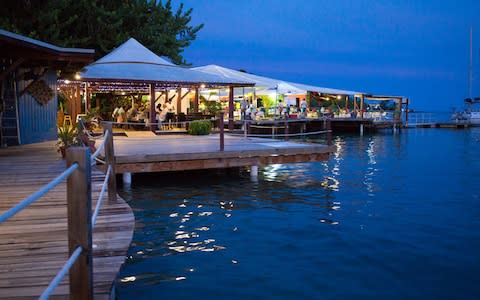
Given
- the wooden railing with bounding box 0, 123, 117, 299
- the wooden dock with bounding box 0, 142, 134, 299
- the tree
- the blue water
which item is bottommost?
the blue water

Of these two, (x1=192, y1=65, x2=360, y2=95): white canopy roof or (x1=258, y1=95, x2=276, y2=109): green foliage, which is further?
(x1=258, y1=95, x2=276, y2=109): green foliage

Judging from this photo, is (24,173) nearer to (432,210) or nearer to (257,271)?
(257,271)

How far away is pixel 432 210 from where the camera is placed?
10438 mm

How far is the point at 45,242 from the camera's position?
4699 millimetres

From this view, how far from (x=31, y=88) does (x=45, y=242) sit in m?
10.8

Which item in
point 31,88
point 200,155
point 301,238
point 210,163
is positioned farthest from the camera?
point 31,88

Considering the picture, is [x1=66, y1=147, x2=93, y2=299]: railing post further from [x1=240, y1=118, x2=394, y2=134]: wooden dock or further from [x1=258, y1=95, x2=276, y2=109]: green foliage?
[x1=258, y1=95, x2=276, y2=109]: green foliage

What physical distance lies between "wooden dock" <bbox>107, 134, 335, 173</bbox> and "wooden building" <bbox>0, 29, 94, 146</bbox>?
2.78 metres

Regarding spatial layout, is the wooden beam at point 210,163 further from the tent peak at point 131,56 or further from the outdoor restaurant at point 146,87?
the tent peak at point 131,56

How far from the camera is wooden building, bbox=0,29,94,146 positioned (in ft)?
39.3

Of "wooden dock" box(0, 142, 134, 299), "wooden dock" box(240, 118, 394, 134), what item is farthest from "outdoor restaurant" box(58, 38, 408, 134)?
"wooden dock" box(0, 142, 134, 299)

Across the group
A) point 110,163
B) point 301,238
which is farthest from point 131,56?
point 301,238

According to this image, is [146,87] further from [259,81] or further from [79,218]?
[79,218]

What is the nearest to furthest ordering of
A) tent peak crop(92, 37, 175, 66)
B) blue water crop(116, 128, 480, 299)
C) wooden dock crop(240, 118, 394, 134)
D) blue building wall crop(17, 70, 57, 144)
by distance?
blue water crop(116, 128, 480, 299)
blue building wall crop(17, 70, 57, 144)
tent peak crop(92, 37, 175, 66)
wooden dock crop(240, 118, 394, 134)
